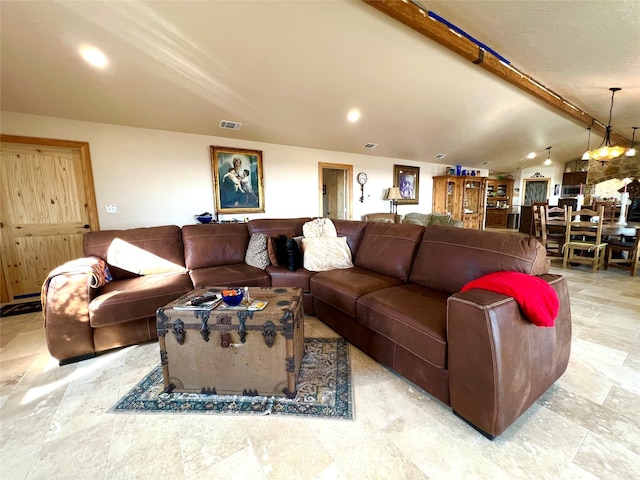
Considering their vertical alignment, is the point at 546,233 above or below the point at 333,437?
above

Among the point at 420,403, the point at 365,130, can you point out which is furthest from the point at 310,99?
the point at 420,403

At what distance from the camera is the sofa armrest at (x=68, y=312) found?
6.10ft

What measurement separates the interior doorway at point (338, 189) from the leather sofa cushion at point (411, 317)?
349 cm

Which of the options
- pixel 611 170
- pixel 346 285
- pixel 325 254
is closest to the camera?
pixel 346 285

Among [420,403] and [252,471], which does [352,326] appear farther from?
[252,471]

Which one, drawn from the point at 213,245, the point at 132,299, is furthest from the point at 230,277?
the point at 132,299

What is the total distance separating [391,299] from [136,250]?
2.45 metres

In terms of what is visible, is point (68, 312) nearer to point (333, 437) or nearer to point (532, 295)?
point (333, 437)

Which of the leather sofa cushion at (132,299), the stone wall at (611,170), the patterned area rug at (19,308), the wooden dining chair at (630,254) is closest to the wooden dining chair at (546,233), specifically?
the wooden dining chair at (630,254)

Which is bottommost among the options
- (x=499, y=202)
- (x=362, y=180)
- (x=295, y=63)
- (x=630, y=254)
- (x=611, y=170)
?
(x=630, y=254)

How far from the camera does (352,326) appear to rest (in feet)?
6.77

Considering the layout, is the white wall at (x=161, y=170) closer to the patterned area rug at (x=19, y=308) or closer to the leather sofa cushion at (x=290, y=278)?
the patterned area rug at (x=19, y=308)

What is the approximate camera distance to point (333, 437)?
1.30 m

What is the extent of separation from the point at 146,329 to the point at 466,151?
23.3ft
